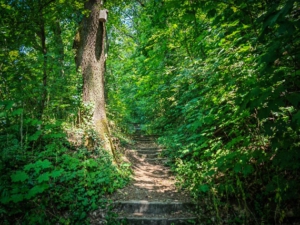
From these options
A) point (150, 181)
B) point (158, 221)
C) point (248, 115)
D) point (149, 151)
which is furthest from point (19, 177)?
point (149, 151)

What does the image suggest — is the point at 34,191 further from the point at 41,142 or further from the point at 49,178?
the point at 41,142

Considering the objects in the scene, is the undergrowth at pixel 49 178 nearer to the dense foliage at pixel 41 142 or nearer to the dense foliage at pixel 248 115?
the dense foliage at pixel 41 142

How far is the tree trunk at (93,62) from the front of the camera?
593 cm

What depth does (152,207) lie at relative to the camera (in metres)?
4.38

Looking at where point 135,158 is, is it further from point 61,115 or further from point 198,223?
point 198,223

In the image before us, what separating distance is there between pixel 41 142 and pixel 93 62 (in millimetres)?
2730

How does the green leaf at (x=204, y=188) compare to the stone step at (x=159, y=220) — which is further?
the green leaf at (x=204, y=188)

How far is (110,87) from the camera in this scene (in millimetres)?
9578

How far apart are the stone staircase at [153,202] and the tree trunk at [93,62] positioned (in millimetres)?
1421

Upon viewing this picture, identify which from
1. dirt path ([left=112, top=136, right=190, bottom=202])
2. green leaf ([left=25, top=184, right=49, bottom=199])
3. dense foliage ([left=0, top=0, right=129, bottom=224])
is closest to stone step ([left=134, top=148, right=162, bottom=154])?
dirt path ([left=112, top=136, right=190, bottom=202])

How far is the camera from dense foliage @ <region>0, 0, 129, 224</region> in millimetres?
3453

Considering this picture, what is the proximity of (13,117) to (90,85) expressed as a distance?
2.15 metres

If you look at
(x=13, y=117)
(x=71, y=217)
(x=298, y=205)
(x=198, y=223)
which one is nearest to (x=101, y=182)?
(x=71, y=217)

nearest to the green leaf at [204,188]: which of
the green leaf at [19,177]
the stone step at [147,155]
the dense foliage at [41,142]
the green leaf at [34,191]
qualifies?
the dense foliage at [41,142]
